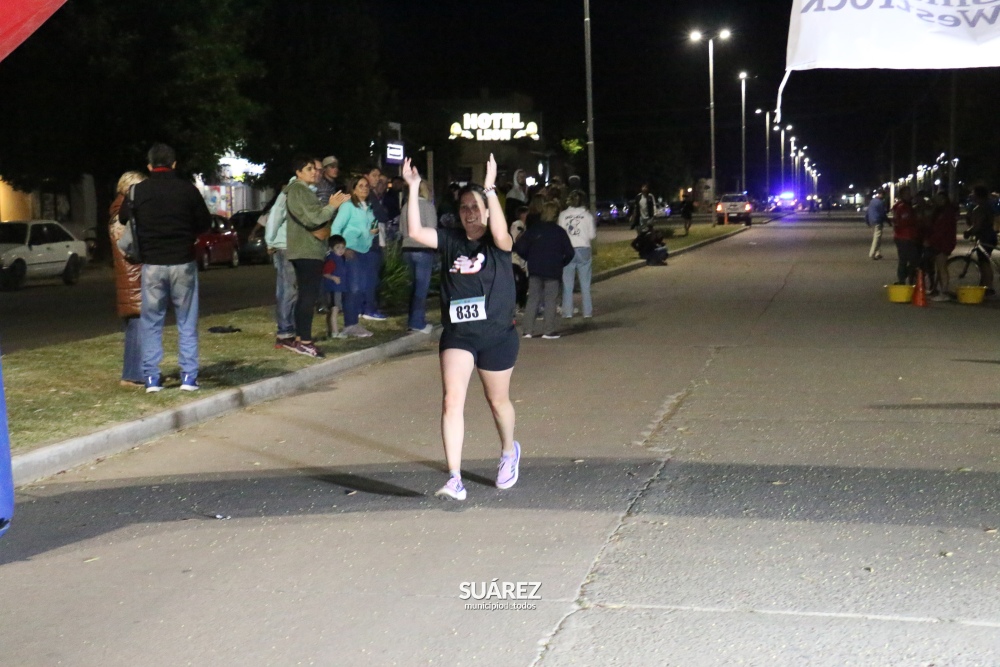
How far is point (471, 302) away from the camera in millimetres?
7066


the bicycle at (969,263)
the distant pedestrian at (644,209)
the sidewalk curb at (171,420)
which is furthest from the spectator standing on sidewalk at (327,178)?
the distant pedestrian at (644,209)

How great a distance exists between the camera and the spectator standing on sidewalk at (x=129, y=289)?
34.9 feet

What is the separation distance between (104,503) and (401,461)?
197 cm

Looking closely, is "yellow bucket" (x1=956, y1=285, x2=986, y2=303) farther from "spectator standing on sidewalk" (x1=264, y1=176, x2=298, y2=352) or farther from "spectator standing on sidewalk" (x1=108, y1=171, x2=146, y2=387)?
"spectator standing on sidewalk" (x1=108, y1=171, x2=146, y2=387)

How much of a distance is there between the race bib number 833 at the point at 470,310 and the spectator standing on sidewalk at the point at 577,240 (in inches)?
390

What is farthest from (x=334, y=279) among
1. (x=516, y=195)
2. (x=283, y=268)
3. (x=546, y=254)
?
(x=516, y=195)

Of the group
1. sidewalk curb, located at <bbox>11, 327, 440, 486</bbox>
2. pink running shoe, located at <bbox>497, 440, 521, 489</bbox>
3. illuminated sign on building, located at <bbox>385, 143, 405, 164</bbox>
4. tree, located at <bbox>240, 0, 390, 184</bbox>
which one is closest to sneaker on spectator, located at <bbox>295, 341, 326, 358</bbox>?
sidewalk curb, located at <bbox>11, 327, 440, 486</bbox>

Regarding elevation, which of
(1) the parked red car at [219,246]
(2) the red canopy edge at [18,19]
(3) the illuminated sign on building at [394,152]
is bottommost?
(1) the parked red car at [219,246]

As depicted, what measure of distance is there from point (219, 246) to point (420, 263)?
62.4 feet

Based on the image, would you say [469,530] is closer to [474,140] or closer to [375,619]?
[375,619]

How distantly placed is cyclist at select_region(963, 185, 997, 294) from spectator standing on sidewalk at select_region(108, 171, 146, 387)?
13928 mm

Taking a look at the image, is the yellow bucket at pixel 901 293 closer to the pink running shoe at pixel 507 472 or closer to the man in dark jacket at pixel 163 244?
the man in dark jacket at pixel 163 244

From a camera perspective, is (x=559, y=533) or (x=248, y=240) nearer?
(x=559, y=533)

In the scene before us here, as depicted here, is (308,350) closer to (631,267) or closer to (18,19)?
(18,19)
